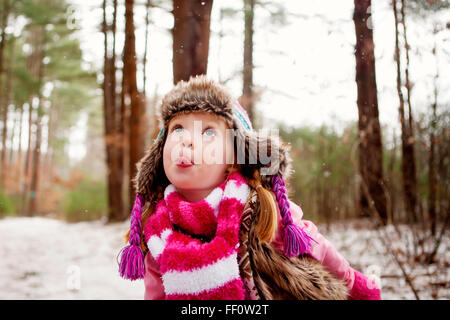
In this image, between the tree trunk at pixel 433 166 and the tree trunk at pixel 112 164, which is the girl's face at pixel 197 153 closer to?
the tree trunk at pixel 433 166

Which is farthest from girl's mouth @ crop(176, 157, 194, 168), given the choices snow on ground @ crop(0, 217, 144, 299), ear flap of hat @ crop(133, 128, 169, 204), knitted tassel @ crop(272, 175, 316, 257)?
snow on ground @ crop(0, 217, 144, 299)

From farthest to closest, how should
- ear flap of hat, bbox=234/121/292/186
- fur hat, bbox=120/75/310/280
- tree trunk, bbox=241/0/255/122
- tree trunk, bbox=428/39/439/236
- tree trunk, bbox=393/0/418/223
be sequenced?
1. tree trunk, bbox=241/0/255/122
2. tree trunk, bbox=428/39/439/236
3. tree trunk, bbox=393/0/418/223
4. ear flap of hat, bbox=234/121/292/186
5. fur hat, bbox=120/75/310/280

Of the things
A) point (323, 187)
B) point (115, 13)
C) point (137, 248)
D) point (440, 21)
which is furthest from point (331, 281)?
point (115, 13)

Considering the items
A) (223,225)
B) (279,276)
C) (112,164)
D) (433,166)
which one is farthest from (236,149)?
(112,164)

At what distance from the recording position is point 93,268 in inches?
138

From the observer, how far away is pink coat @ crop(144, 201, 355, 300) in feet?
4.47

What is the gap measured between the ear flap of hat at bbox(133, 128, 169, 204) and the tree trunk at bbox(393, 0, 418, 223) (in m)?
1.67

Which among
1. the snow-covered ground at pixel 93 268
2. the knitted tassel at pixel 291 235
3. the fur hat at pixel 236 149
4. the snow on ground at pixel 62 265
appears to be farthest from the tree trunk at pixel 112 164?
the knitted tassel at pixel 291 235

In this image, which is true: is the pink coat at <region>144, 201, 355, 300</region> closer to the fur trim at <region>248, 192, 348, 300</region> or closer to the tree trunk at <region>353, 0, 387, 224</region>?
the fur trim at <region>248, 192, 348, 300</region>

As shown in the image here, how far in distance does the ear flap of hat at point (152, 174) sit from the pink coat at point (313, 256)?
0.27m

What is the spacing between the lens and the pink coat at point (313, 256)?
1362 millimetres

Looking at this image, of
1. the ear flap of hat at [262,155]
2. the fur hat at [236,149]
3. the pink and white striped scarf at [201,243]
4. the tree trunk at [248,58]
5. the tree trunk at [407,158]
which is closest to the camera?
the pink and white striped scarf at [201,243]

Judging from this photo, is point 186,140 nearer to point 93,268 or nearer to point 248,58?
point 248,58
